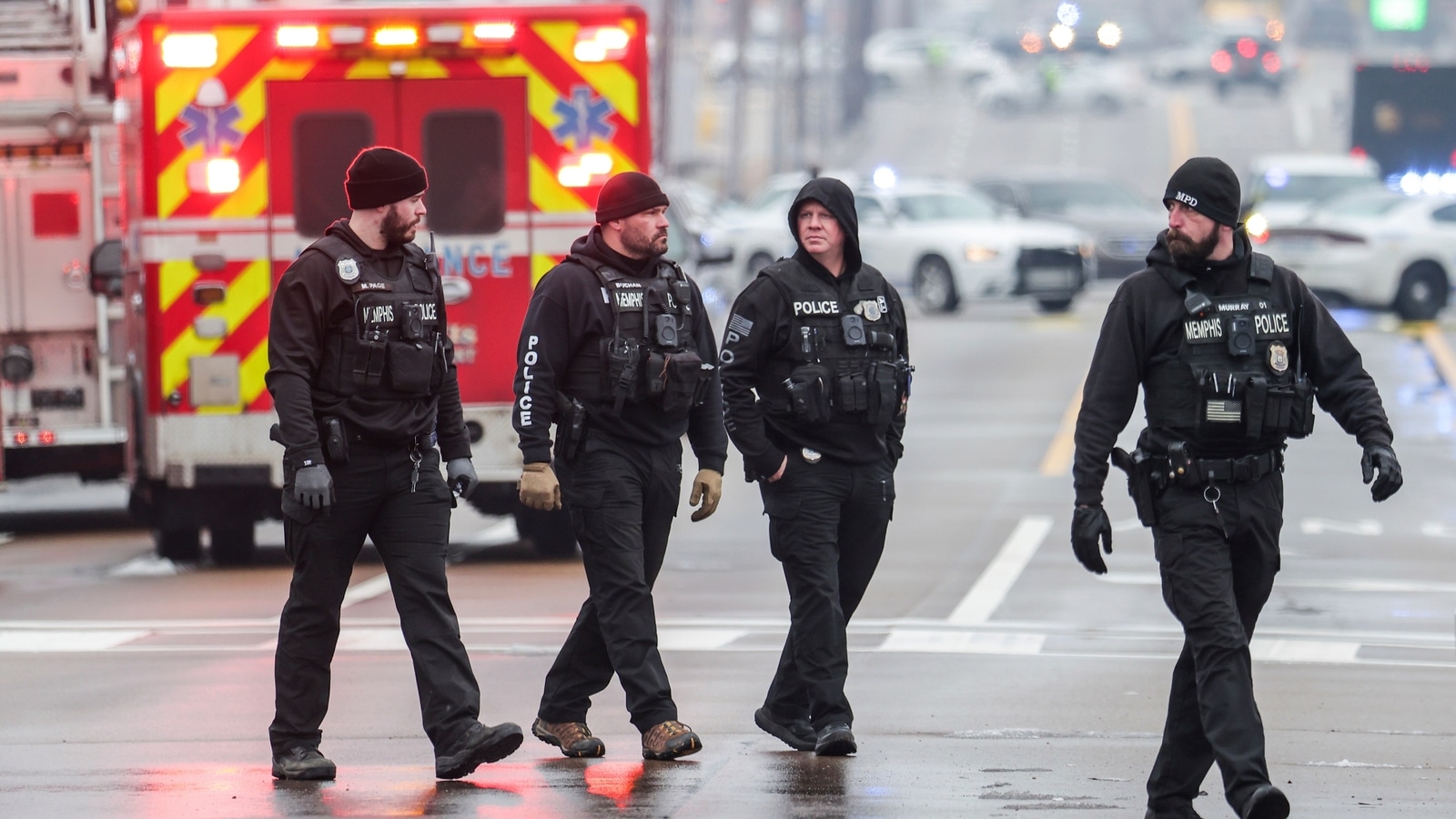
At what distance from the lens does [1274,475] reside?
261 inches

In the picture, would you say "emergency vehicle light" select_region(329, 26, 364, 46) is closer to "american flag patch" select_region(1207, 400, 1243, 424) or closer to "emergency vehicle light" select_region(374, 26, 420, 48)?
"emergency vehicle light" select_region(374, 26, 420, 48)

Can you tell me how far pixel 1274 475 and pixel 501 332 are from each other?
21.4ft

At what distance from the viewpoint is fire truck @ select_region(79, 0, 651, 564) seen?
12.4m

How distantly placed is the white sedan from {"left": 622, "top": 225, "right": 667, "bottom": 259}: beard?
19.3m

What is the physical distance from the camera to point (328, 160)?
1244cm

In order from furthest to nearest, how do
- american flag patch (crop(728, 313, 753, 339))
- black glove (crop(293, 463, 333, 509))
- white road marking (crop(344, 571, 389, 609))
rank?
1. white road marking (crop(344, 571, 389, 609))
2. american flag patch (crop(728, 313, 753, 339))
3. black glove (crop(293, 463, 333, 509))

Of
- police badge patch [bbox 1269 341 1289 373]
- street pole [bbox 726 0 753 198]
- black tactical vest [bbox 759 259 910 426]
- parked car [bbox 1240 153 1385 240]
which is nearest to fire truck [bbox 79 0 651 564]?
black tactical vest [bbox 759 259 910 426]

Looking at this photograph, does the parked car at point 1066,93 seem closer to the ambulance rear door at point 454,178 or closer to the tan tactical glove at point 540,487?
the ambulance rear door at point 454,178

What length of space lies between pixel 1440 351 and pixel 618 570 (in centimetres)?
1820

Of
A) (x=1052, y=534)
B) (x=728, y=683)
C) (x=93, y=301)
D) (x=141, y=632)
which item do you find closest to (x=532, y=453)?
(x=728, y=683)

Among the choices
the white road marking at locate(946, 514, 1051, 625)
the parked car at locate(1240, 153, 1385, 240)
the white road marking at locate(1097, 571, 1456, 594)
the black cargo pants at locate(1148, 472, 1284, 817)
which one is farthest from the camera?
the parked car at locate(1240, 153, 1385, 240)

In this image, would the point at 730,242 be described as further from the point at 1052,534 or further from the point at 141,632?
the point at 141,632

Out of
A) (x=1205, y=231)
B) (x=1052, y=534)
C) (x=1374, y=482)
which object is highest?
(x=1205, y=231)

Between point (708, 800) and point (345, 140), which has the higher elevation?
point (345, 140)
